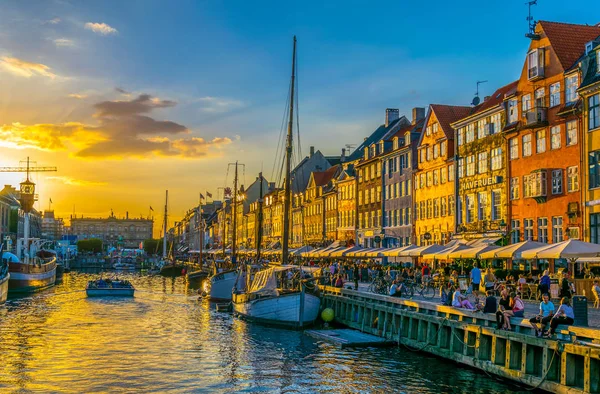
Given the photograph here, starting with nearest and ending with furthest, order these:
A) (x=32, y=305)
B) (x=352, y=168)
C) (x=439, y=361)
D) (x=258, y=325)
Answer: (x=439, y=361)
(x=258, y=325)
(x=32, y=305)
(x=352, y=168)

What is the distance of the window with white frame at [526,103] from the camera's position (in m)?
50.6

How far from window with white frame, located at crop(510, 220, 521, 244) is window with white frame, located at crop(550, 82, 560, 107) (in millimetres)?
8806

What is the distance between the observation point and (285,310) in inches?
1677

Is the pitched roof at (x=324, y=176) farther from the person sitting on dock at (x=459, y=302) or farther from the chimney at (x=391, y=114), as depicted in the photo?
the person sitting on dock at (x=459, y=302)

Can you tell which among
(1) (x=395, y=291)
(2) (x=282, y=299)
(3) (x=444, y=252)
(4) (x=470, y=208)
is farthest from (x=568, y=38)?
(2) (x=282, y=299)

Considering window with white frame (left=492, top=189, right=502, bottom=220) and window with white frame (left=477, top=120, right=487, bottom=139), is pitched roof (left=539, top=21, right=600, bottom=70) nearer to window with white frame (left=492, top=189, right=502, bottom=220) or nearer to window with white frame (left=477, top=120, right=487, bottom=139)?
window with white frame (left=477, top=120, right=487, bottom=139)

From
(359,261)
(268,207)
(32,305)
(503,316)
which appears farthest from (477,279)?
(268,207)

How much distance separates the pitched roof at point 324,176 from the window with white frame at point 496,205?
162 ft

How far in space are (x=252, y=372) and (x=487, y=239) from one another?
30.5 metres

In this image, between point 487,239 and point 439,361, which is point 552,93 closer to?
point 487,239

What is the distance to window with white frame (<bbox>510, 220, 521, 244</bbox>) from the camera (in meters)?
51.4

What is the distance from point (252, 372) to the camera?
28.9 meters

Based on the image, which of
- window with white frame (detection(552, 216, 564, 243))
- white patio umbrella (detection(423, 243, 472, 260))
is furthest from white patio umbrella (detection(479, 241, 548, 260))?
window with white frame (detection(552, 216, 564, 243))

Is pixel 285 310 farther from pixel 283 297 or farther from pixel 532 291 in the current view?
pixel 532 291
